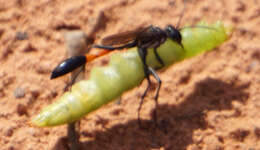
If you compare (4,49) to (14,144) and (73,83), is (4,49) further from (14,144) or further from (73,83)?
(14,144)

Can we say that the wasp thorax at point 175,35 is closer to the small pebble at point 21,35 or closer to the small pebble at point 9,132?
the small pebble at point 21,35

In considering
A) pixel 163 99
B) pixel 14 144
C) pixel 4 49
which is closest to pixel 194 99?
pixel 163 99

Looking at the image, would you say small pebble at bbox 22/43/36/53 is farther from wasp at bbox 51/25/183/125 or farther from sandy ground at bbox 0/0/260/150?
wasp at bbox 51/25/183/125

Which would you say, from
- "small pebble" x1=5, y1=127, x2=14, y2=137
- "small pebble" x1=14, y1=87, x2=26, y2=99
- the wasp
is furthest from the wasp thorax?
"small pebble" x1=5, y1=127, x2=14, y2=137

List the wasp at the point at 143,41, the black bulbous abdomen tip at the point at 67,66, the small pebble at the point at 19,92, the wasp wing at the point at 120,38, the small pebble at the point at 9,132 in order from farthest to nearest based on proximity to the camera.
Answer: the wasp wing at the point at 120,38
the wasp at the point at 143,41
the small pebble at the point at 19,92
the black bulbous abdomen tip at the point at 67,66
the small pebble at the point at 9,132

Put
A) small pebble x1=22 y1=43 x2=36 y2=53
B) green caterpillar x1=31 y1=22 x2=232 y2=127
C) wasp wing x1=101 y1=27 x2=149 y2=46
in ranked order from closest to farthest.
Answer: green caterpillar x1=31 y1=22 x2=232 y2=127 < wasp wing x1=101 y1=27 x2=149 y2=46 < small pebble x1=22 y1=43 x2=36 y2=53

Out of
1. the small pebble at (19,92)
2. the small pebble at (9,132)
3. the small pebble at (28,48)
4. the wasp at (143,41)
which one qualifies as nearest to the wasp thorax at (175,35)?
the wasp at (143,41)
